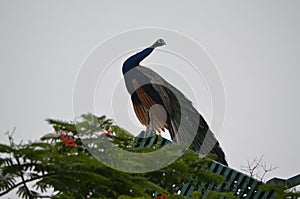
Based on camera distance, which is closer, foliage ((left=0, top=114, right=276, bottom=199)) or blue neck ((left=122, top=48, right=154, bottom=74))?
foliage ((left=0, top=114, right=276, bottom=199))

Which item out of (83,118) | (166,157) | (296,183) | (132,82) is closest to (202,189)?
(296,183)

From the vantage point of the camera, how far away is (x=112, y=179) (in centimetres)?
398

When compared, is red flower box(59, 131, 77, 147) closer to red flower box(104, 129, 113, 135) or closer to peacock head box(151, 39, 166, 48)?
red flower box(104, 129, 113, 135)

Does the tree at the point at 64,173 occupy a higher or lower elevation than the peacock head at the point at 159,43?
lower

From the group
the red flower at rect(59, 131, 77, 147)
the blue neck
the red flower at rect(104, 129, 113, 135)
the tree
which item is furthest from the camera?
the blue neck

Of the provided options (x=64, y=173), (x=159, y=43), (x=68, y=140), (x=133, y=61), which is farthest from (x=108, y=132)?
(x=159, y=43)

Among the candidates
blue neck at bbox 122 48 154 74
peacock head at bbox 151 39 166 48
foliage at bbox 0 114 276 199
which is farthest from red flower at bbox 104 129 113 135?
peacock head at bbox 151 39 166 48

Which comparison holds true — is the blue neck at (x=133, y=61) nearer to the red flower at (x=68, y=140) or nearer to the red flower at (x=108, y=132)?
Answer: the red flower at (x=108, y=132)

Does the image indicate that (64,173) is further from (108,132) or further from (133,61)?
(133,61)

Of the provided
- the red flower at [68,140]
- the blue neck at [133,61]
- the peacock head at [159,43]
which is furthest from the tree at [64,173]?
the peacock head at [159,43]

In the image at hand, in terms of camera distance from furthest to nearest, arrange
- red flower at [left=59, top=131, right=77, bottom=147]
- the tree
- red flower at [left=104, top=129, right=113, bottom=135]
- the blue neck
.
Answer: the blue neck → red flower at [left=104, top=129, right=113, bottom=135] → red flower at [left=59, top=131, right=77, bottom=147] → the tree

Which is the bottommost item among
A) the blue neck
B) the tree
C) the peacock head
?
the tree

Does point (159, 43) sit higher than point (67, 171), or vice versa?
point (159, 43)

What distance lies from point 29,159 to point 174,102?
7.17m
